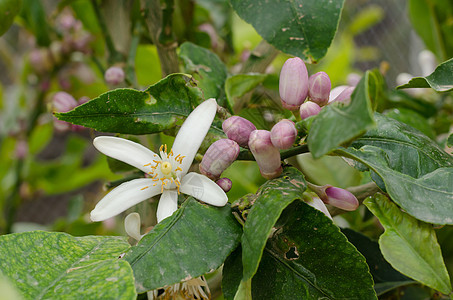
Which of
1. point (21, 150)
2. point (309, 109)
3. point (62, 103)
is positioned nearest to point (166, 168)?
point (309, 109)

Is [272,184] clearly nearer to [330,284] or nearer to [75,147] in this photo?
[330,284]

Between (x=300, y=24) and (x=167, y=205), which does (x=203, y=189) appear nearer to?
(x=167, y=205)

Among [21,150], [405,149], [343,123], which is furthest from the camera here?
[21,150]

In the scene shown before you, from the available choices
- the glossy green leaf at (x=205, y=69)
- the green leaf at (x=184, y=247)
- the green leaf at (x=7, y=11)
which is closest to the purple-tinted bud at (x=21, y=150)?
the green leaf at (x=7, y=11)

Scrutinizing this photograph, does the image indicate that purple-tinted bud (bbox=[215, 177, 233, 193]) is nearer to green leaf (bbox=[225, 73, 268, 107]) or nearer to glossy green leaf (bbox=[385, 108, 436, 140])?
green leaf (bbox=[225, 73, 268, 107])

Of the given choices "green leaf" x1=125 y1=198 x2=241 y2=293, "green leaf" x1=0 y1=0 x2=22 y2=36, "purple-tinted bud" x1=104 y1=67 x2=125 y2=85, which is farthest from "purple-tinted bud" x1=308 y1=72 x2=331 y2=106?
"green leaf" x1=0 y1=0 x2=22 y2=36

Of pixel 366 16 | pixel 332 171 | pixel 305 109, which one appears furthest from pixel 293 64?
pixel 366 16
